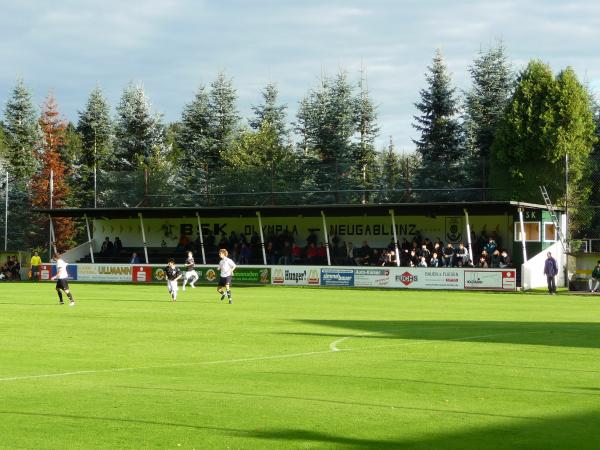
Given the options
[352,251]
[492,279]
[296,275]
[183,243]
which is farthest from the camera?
[183,243]

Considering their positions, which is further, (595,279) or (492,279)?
(492,279)

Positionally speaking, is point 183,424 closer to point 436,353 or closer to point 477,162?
point 436,353

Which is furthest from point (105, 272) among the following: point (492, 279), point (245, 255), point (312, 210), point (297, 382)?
point (297, 382)

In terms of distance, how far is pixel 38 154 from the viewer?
88.4 meters

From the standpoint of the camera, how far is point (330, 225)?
59.4m

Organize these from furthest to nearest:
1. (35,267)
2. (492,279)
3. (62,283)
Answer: (35,267) < (492,279) < (62,283)

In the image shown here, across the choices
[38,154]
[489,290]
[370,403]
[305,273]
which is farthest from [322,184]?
[370,403]

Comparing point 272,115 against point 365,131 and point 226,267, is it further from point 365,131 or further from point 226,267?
point 226,267

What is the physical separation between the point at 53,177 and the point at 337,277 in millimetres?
35058

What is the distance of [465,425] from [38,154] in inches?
3260

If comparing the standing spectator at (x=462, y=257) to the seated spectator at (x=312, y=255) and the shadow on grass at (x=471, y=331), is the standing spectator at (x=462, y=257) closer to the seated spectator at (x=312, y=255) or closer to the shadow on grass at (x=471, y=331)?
the seated spectator at (x=312, y=255)

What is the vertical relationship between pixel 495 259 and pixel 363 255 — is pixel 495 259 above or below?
below

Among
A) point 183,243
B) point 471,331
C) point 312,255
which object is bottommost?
point 471,331

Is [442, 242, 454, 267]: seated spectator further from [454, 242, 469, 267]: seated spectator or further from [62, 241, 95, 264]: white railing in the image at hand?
[62, 241, 95, 264]: white railing
